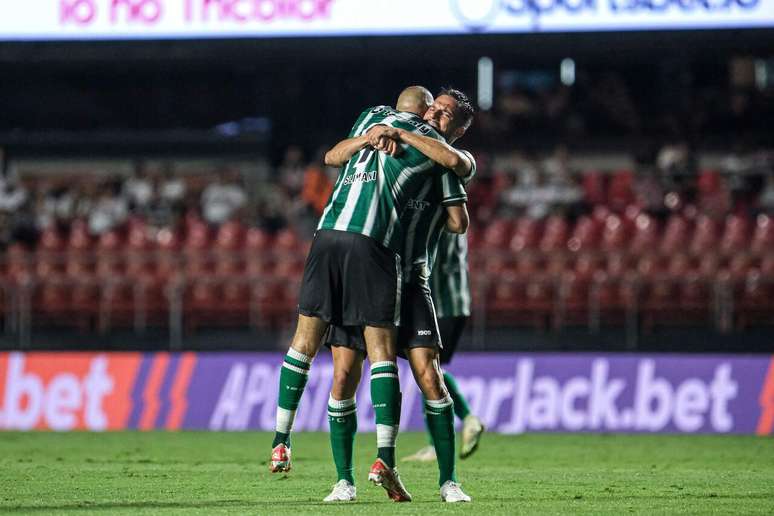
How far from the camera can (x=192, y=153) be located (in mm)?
→ 22438

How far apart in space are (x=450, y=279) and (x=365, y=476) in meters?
1.82

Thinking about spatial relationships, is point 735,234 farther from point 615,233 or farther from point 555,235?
point 555,235

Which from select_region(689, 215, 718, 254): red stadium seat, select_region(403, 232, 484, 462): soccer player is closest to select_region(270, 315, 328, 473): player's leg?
select_region(403, 232, 484, 462): soccer player

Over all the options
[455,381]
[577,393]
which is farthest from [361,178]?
[577,393]

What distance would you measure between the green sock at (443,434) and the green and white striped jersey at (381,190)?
0.86 m

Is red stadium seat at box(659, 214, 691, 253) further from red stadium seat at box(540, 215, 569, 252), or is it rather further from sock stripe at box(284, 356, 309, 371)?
sock stripe at box(284, 356, 309, 371)

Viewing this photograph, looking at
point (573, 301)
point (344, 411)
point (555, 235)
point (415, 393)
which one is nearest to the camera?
point (344, 411)

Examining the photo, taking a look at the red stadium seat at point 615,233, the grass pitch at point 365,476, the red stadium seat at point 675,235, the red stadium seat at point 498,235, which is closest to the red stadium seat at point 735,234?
the red stadium seat at point 675,235

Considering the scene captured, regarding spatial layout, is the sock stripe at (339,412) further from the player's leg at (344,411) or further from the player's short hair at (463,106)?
the player's short hair at (463,106)

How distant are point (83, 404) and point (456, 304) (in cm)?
585

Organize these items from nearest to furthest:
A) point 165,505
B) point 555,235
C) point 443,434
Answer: point 165,505 < point 443,434 < point 555,235

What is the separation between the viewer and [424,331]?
7.13 meters

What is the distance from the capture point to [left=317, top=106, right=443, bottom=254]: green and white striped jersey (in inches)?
277

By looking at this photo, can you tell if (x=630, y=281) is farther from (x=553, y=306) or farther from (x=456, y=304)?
(x=456, y=304)
